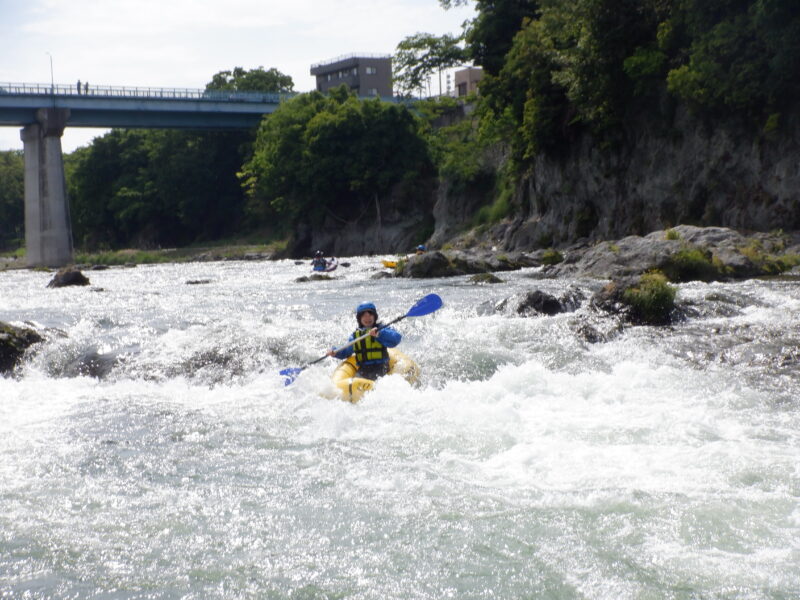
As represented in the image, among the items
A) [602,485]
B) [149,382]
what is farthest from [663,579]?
[149,382]

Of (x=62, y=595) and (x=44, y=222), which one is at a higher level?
(x=44, y=222)

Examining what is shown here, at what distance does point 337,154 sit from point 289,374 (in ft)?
→ 118

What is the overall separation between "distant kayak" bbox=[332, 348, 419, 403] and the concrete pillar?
124 ft

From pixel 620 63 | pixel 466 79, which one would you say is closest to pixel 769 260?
pixel 620 63

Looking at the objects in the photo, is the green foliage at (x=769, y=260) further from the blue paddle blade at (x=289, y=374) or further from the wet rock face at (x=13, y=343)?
the wet rock face at (x=13, y=343)

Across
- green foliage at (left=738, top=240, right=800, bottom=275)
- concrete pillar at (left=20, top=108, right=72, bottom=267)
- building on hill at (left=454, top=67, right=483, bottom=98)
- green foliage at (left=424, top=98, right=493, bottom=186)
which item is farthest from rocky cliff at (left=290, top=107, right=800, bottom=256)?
building on hill at (left=454, top=67, right=483, bottom=98)

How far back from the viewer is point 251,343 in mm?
11094

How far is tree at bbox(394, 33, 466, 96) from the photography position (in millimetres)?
44000

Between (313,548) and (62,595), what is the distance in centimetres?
132

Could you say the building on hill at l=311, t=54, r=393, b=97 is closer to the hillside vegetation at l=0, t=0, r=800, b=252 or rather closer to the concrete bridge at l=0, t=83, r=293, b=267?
the hillside vegetation at l=0, t=0, r=800, b=252

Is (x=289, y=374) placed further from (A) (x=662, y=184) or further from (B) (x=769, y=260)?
(A) (x=662, y=184)

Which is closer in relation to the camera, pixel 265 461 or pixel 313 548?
pixel 313 548

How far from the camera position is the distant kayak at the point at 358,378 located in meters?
8.05

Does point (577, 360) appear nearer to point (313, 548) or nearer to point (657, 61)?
point (313, 548)
